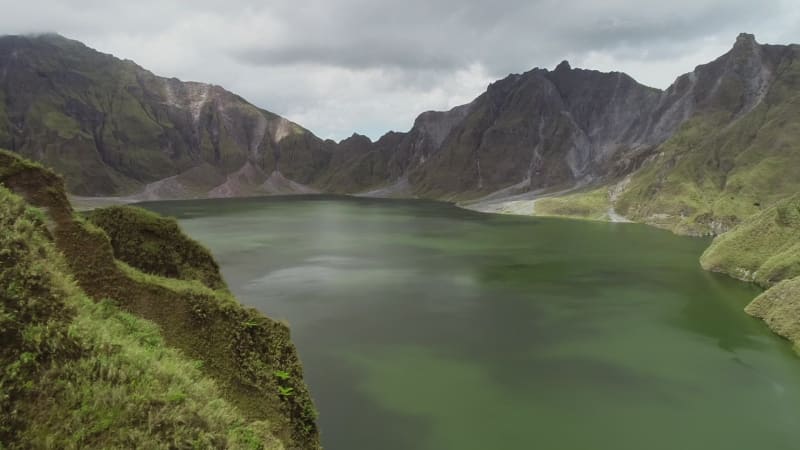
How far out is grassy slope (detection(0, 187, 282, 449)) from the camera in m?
11.9

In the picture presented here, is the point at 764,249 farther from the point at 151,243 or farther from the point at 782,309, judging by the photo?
the point at 151,243

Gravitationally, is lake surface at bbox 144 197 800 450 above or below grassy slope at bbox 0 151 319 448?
below

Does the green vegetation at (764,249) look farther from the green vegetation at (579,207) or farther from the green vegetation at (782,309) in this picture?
the green vegetation at (579,207)

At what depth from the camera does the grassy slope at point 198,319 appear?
19531 millimetres

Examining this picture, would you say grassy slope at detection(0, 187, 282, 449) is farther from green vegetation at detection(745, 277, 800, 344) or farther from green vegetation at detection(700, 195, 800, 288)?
green vegetation at detection(700, 195, 800, 288)

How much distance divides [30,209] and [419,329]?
3895 centimetres

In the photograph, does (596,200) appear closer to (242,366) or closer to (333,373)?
(333,373)

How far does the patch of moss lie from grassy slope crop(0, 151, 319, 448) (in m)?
5.40

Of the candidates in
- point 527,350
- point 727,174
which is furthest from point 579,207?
point 527,350

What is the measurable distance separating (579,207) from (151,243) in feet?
570

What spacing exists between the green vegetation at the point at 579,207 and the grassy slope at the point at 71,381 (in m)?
175

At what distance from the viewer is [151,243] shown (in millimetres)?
27422

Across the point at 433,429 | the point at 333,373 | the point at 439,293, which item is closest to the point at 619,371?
the point at 433,429

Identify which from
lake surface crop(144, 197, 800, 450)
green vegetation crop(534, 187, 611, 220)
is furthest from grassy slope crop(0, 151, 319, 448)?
green vegetation crop(534, 187, 611, 220)
